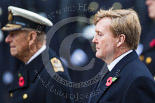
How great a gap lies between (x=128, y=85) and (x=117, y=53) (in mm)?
286

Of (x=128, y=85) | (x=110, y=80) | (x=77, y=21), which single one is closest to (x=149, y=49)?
(x=77, y=21)

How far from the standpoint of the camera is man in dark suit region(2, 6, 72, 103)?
7.46ft

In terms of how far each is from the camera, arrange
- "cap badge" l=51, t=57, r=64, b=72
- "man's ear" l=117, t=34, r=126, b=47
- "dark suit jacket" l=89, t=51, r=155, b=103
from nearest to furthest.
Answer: "dark suit jacket" l=89, t=51, r=155, b=103 → "man's ear" l=117, t=34, r=126, b=47 → "cap badge" l=51, t=57, r=64, b=72

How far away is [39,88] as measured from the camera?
2.29 m

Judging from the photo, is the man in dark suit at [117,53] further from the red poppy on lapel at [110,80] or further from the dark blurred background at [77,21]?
the dark blurred background at [77,21]

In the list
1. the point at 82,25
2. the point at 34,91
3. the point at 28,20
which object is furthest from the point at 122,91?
the point at 82,25

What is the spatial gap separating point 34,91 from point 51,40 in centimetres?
75

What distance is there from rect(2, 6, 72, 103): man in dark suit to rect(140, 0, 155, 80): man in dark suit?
0.84 m

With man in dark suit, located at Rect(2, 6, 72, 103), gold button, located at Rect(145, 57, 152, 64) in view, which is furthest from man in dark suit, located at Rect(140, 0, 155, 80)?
man in dark suit, located at Rect(2, 6, 72, 103)

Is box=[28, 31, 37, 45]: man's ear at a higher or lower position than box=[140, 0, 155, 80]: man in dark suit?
higher

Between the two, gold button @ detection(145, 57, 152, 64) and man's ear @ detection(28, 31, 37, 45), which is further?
gold button @ detection(145, 57, 152, 64)

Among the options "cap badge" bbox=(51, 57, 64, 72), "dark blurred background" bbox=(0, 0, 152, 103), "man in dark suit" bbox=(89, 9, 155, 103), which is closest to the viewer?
"man in dark suit" bbox=(89, 9, 155, 103)

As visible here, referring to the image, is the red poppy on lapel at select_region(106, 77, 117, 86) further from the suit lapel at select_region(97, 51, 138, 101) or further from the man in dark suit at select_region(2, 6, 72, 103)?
the man in dark suit at select_region(2, 6, 72, 103)

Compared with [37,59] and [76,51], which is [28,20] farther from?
[76,51]
